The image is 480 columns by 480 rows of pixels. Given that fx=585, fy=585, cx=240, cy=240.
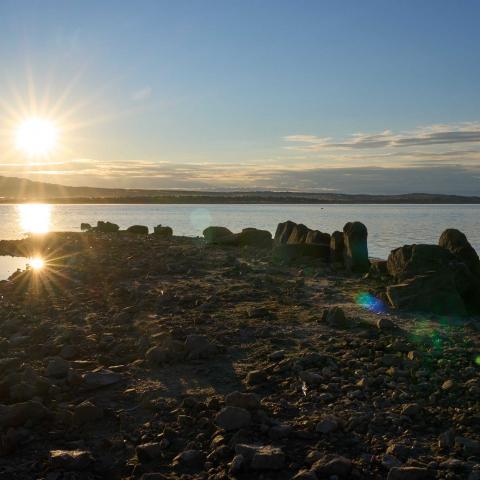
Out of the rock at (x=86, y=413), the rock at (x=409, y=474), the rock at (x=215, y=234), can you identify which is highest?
the rock at (x=215, y=234)

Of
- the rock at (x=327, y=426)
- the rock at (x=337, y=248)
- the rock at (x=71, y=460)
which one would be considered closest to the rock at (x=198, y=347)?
the rock at (x=327, y=426)

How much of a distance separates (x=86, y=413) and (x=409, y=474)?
3.59 metres

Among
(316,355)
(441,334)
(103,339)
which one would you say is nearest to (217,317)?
(103,339)

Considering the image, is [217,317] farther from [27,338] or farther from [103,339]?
[27,338]

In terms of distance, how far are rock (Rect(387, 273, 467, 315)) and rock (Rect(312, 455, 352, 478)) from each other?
22.1ft

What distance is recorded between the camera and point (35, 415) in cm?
657

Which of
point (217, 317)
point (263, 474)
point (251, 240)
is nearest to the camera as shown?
point (263, 474)

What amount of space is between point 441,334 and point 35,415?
6390mm

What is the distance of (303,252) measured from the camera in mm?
20219

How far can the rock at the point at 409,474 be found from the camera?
5.10 metres

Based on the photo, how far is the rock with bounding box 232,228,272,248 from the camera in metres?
27.5

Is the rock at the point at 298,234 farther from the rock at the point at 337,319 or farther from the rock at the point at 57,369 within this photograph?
the rock at the point at 57,369

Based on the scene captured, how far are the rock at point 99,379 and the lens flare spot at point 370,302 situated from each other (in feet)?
19.2

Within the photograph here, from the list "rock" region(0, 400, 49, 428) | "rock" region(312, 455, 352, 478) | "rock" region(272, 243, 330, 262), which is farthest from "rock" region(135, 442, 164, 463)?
"rock" region(272, 243, 330, 262)
